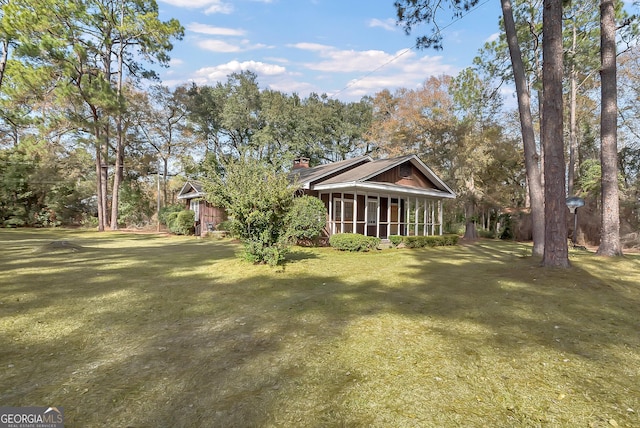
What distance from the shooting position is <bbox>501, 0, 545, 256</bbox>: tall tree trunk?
1056 centimetres

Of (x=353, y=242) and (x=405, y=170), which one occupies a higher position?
(x=405, y=170)

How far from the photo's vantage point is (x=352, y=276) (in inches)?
319

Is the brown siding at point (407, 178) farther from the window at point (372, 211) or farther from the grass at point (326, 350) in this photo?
the grass at point (326, 350)

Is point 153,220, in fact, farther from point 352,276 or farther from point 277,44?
point 352,276

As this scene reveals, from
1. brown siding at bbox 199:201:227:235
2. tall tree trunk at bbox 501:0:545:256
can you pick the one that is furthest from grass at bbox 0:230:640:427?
brown siding at bbox 199:201:227:235

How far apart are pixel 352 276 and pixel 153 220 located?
31.3 metres

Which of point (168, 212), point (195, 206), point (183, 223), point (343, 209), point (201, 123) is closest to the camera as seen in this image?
point (343, 209)

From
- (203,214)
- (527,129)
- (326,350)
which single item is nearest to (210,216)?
(203,214)

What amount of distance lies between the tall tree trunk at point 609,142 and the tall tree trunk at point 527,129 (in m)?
1.73

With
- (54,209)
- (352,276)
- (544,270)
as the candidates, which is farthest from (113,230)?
(544,270)

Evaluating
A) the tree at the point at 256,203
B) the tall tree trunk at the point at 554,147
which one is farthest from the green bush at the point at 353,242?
the tall tree trunk at the point at 554,147

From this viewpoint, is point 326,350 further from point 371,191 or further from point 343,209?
point 371,191

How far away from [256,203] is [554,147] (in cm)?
725

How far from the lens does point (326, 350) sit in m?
3.59
